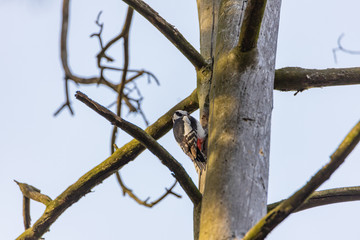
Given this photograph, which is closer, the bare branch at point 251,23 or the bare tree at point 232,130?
the bare tree at point 232,130

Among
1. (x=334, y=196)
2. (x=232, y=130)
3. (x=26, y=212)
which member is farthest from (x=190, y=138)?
(x=232, y=130)

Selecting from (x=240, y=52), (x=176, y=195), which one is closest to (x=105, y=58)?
(x=176, y=195)

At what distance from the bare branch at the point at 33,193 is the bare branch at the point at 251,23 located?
4.95ft

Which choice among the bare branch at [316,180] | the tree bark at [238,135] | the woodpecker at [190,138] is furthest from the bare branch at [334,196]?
the woodpecker at [190,138]

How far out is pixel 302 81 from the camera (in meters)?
2.50

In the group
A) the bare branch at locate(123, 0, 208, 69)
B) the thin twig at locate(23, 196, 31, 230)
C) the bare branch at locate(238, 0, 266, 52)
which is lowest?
the thin twig at locate(23, 196, 31, 230)

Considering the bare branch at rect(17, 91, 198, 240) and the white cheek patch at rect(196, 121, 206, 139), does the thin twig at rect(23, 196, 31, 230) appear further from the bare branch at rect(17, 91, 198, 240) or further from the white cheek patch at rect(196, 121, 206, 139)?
the white cheek patch at rect(196, 121, 206, 139)

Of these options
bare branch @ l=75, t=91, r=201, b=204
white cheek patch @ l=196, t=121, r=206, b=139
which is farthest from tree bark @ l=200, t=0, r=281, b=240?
white cheek patch @ l=196, t=121, r=206, b=139

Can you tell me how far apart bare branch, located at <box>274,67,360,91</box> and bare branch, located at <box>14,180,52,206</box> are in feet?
4.97

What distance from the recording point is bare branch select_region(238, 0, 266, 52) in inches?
76.5

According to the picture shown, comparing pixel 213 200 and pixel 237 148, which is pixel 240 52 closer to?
pixel 237 148

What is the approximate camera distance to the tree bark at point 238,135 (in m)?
1.67

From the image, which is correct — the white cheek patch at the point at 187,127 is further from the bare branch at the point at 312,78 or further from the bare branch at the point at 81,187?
the bare branch at the point at 312,78

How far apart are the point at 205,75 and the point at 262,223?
59.2 inches
